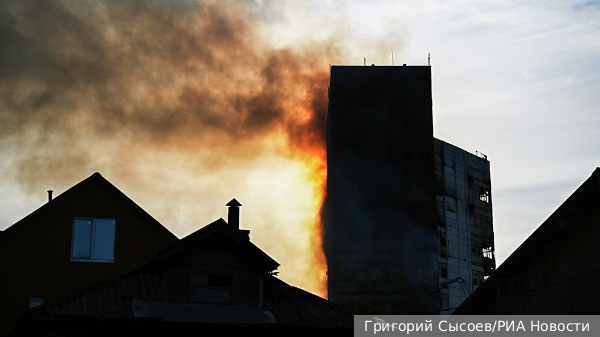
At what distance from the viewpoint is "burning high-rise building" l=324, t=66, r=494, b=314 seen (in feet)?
234

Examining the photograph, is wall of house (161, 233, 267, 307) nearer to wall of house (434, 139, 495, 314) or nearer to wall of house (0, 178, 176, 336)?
wall of house (0, 178, 176, 336)

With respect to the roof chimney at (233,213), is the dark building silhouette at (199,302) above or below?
below

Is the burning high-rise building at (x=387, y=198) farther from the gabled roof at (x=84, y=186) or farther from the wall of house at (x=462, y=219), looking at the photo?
the gabled roof at (x=84, y=186)

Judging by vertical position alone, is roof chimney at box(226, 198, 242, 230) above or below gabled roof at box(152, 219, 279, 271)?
above

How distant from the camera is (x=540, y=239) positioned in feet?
65.8

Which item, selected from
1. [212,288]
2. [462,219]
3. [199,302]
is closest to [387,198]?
[462,219]

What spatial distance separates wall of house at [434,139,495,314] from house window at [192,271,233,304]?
54464 mm

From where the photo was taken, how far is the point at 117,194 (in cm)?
2816

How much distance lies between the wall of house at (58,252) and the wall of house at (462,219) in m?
50.2

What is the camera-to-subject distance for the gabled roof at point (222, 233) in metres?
20.1

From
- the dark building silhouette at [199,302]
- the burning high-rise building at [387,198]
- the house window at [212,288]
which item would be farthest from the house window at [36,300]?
the burning high-rise building at [387,198]

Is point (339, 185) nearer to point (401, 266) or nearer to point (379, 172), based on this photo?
point (379, 172)

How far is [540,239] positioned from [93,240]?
57.7 feet

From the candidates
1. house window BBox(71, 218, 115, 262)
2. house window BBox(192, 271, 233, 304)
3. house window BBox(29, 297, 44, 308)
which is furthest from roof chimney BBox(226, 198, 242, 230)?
house window BBox(29, 297, 44, 308)
